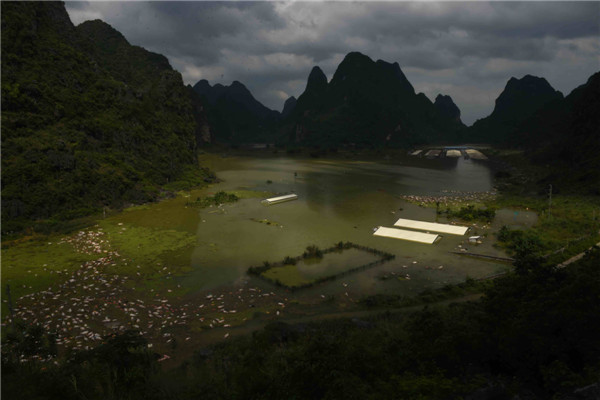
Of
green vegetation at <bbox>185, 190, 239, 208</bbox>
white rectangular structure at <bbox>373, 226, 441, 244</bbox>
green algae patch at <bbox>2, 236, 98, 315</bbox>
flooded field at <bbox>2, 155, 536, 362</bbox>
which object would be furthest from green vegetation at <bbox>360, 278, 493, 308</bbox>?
green vegetation at <bbox>185, 190, 239, 208</bbox>

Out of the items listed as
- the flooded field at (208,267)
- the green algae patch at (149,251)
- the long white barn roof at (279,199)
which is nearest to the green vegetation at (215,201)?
the flooded field at (208,267)

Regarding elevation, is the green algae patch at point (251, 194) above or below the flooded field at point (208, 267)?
above

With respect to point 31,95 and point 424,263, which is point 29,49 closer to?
point 31,95

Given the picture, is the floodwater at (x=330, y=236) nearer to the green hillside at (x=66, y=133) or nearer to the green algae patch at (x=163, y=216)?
the green algae patch at (x=163, y=216)

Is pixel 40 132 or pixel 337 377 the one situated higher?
pixel 40 132

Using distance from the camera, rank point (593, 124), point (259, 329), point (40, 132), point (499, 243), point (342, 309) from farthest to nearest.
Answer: point (593, 124) < point (40, 132) < point (499, 243) < point (342, 309) < point (259, 329)

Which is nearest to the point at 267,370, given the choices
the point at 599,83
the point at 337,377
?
the point at 337,377
